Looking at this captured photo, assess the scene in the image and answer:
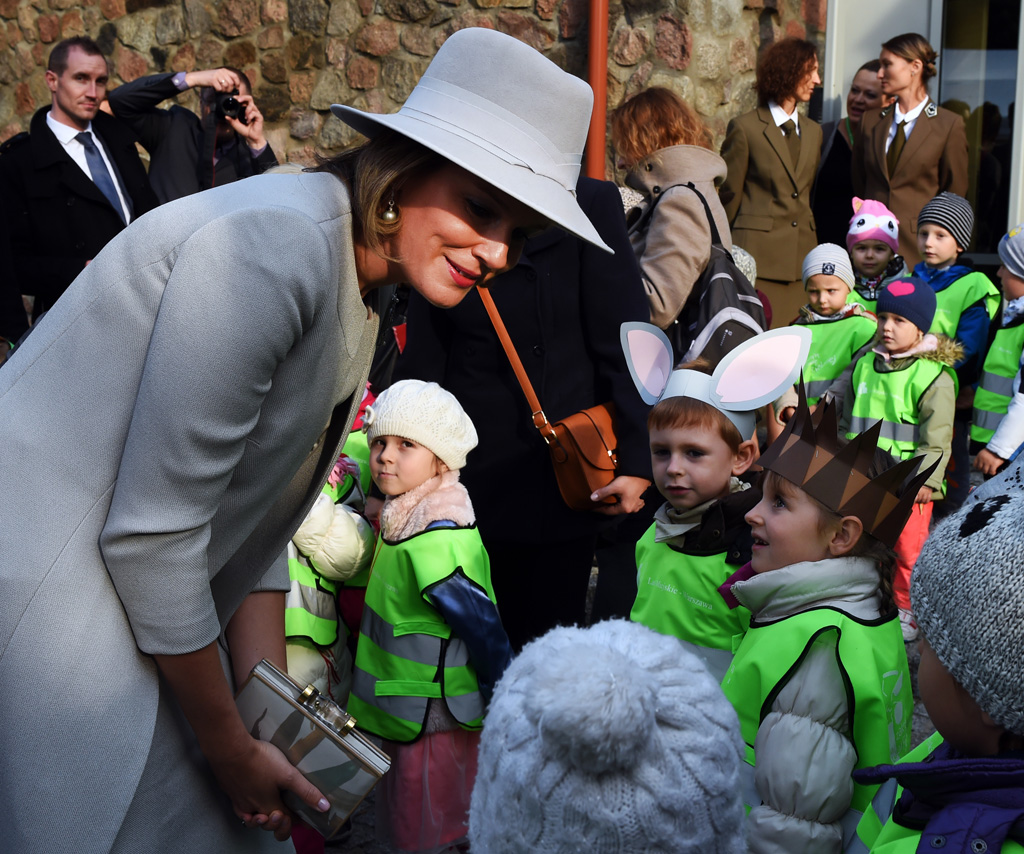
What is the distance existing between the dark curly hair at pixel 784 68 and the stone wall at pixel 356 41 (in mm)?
377

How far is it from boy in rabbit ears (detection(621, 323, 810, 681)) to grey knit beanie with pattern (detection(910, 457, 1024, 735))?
121 cm

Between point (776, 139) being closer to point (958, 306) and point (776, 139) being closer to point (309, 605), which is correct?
point (958, 306)

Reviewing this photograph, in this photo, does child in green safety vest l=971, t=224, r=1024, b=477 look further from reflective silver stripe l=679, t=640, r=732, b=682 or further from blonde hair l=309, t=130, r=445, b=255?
blonde hair l=309, t=130, r=445, b=255

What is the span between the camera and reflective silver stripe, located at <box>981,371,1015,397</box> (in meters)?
4.33

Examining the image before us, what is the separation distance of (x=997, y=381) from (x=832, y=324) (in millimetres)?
727

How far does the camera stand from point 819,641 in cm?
193

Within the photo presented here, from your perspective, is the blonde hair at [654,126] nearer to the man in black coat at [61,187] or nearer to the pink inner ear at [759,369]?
the pink inner ear at [759,369]

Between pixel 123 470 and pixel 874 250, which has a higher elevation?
pixel 123 470

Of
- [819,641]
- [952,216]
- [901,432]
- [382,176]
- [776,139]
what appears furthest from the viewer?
[776,139]

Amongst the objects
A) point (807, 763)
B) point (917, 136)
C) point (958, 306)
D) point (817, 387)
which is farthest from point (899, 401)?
point (807, 763)

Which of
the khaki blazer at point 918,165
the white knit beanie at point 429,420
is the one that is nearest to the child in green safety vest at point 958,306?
the khaki blazer at point 918,165

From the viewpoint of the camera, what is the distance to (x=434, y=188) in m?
1.39

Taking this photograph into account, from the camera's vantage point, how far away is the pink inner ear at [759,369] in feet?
8.36

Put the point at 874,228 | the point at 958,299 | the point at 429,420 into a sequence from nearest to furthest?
the point at 429,420
the point at 958,299
the point at 874,228
